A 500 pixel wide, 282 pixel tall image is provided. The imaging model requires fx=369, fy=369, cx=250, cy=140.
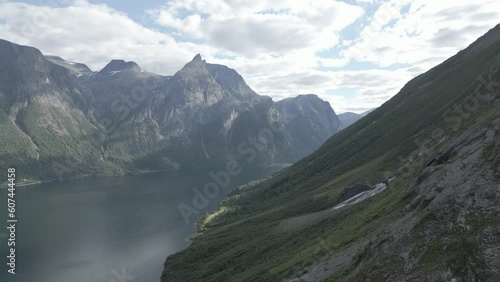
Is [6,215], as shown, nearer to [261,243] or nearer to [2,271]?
[2,271]

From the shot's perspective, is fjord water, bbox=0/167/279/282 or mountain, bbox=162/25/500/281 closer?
mountain, bbox=162/25/500/281

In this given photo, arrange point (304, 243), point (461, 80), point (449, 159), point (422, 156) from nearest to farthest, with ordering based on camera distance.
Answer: point (449, 159), point (304, 243), point (422, 156), point (461, 80)

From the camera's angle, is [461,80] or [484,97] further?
[461,80]

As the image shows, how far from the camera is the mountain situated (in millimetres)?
36781

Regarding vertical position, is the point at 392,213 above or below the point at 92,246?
below

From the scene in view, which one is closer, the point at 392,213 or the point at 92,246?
the point at 392,213

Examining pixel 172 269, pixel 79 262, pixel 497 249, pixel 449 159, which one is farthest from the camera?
pixel 79 262

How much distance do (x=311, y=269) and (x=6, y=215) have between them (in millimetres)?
192744

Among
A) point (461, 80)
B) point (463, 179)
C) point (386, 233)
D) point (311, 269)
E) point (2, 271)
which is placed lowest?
point (311, 269)

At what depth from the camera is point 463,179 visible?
4400cm

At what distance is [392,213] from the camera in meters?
57.6

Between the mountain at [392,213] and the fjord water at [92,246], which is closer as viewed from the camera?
the mountain at [392,213]

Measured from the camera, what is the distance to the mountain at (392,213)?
36.8 meters

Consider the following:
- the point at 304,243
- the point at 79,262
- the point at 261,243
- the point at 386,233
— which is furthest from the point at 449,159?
the point at 79,262
